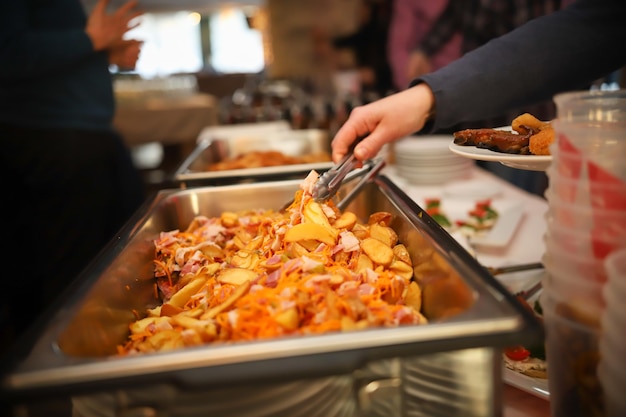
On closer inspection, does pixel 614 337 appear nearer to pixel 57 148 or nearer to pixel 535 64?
pixel 535 64

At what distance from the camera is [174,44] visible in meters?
13.5

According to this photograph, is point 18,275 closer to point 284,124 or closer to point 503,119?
point 284,124

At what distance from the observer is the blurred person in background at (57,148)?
1568 millimetres

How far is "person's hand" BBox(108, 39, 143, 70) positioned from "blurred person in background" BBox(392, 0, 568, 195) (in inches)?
44.7

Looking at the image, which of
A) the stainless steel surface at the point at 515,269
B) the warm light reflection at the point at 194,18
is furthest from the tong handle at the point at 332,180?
the warm light reflection at the point at 194,18

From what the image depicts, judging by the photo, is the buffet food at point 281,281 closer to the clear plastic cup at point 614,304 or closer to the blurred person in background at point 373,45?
the clear plastic cup at point 614,304

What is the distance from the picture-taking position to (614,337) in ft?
1.62

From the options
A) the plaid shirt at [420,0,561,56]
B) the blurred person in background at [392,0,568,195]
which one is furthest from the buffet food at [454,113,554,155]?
the plaid shirt at [420,0,561,56]

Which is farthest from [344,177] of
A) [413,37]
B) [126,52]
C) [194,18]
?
[194,18]

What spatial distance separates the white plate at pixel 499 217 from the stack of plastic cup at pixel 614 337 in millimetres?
681

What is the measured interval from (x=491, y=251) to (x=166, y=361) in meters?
0.92

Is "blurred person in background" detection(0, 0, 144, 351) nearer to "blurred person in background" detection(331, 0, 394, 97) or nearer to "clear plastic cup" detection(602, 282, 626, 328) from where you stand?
"clear plastic cup" detection(602, 282, 626, 328)

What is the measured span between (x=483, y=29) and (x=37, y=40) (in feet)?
5.35

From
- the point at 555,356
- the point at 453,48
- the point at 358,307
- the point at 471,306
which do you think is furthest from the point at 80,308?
the point at 453,48
